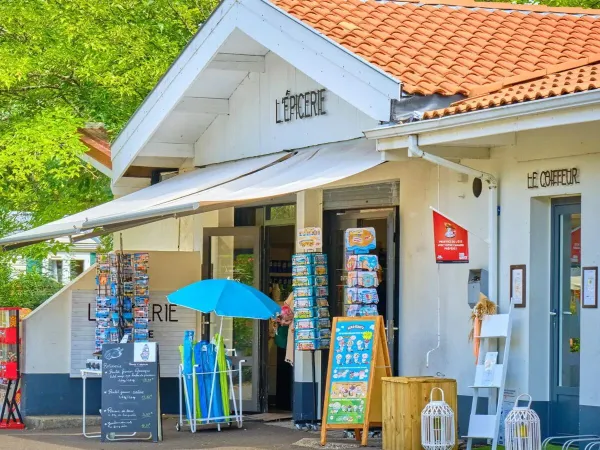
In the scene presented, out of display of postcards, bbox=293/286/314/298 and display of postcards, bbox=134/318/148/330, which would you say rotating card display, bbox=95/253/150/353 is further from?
display of postcards, bbox=293/286/314/298

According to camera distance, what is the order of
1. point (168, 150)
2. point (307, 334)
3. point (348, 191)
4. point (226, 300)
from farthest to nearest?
point (168, 150), point (348, 191), point (307, 334), point (226, 300)

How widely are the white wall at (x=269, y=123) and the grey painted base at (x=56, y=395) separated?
3.21 meters

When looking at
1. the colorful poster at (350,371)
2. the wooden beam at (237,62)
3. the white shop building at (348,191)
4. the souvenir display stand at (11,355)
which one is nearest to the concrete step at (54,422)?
the souvenir display stand at (11,355)

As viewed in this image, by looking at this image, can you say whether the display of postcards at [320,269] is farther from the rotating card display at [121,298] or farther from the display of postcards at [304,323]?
the rotating card display at [121,298]

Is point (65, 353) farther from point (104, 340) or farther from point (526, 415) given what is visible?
point (526, 415)

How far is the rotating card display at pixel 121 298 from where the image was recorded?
Result: 14.9m

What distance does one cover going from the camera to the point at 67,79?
19.4 meters

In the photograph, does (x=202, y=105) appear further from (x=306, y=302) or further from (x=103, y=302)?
(x=306, y=302)

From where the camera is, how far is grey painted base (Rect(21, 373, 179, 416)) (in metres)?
15.0

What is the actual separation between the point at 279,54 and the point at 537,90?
12.4 feet

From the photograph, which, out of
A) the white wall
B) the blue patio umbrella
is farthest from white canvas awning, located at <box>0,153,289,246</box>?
the blue patio umbrella

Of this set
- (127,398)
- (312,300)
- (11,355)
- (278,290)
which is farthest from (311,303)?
(11,355)

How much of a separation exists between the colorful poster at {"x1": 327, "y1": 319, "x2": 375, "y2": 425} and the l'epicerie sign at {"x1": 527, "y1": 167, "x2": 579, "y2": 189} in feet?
6.98

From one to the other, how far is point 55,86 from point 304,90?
6.97 m
